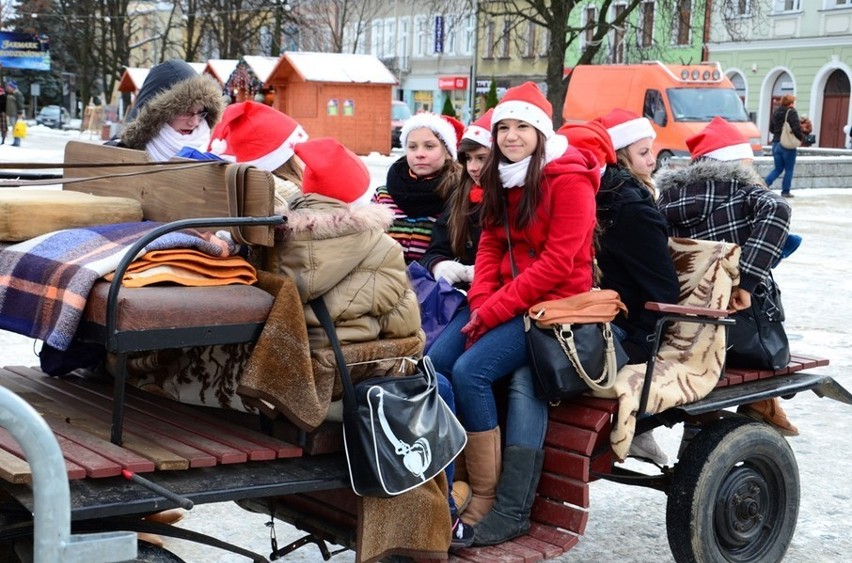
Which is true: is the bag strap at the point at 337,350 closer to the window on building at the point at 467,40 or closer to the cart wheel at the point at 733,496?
the cart wheel at the point at 733,496

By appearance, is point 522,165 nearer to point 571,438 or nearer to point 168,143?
point 571,438

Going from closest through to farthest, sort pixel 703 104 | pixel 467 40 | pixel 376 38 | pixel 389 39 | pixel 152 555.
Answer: pixel 152 555 → pixel 703 104 → pixel 467 40 → pixel 389 39 → pixel 376 38

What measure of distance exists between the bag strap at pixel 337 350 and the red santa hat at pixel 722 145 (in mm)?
2264

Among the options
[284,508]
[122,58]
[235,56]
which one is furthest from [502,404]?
[122,58]

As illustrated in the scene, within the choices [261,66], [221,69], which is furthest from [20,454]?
[221,69]

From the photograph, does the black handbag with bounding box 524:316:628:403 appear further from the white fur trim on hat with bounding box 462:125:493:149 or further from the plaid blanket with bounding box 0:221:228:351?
the plaid blanket with bounding box 0:221:228:351

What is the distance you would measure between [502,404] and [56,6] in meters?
59.0

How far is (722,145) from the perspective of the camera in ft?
15.7

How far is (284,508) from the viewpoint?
12.0 feet

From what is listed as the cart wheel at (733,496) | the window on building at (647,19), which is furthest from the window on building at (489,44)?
the cart wheel at (733,496)

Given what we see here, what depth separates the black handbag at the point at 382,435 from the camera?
3107 millimetres

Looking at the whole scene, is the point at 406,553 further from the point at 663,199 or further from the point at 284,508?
the point at 663,199

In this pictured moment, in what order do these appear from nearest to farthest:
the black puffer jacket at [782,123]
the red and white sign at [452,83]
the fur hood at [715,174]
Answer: the fur hood at [715,174]
the black puffer jacket at [782,123]
the red and white sign at [452,83]

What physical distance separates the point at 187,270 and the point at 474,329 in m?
1.33
